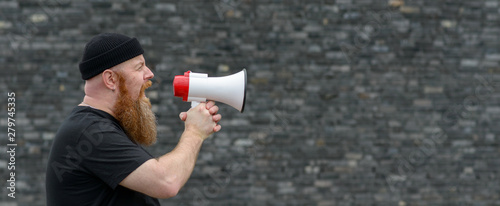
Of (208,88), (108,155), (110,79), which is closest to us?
(108,155)

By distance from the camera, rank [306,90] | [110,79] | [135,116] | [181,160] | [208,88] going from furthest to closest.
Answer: [306,90] < [208,88] < [135,116] < [110,79] < [181,160]

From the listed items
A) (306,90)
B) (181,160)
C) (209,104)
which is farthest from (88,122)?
(306,90)

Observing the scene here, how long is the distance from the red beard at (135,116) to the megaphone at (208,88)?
194 mm

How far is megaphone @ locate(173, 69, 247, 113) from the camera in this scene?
2.74m

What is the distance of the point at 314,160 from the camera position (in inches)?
250

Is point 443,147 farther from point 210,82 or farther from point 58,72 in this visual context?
point 58,72

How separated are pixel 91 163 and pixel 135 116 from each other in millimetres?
440

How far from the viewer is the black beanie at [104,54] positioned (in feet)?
8.17

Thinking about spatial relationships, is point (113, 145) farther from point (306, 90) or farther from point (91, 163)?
point (306, 90)

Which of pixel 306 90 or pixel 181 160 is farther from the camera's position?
pixel 306 90

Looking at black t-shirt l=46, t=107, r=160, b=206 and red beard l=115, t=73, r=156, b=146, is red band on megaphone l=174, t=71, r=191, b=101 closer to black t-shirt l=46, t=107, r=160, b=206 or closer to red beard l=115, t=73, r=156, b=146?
red beard l=115, t=73, r=156, b=146

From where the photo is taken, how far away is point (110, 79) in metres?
2.54

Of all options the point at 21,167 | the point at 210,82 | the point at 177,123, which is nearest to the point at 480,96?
the point at 177,123

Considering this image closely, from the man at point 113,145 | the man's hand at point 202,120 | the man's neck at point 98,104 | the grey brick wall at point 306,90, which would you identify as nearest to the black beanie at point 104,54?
the man at point 113,145
